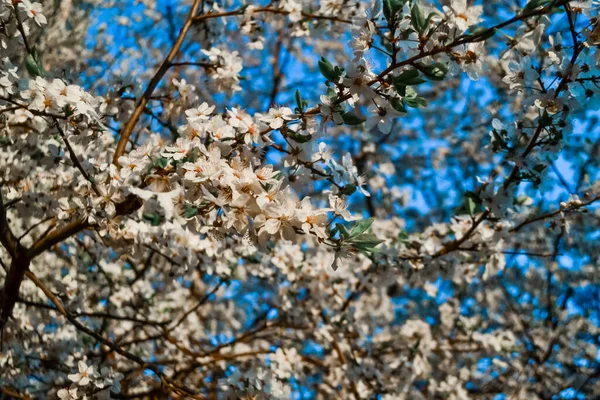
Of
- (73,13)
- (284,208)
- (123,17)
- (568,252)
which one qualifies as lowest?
(284,208)

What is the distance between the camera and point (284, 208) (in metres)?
1.42

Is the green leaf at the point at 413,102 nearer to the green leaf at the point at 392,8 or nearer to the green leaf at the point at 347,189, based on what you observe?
the green leaf at the point at 392,8

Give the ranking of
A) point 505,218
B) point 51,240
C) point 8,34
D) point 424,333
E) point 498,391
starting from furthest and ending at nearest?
point 498,391, point 424,333, point 505,218, point 51,240, point 8,34

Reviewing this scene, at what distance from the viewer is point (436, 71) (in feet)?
5.03

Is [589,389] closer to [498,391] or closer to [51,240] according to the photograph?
[498,391]

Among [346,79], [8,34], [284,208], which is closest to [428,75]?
[346,79]

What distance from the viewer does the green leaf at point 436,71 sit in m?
1.53

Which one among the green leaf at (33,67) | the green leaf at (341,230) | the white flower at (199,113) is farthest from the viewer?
the green leaf at (33,67)

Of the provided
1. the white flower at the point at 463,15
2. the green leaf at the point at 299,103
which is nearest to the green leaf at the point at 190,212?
the green leaf at the point at 299,103

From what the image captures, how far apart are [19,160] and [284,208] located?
5.71 feet

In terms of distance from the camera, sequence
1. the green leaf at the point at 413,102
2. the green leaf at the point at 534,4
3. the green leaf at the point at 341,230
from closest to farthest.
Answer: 1. the green leaf at the point at 534,4
2. the green leaf at the point at 341,230
3. the green leaf at the point at 413,102

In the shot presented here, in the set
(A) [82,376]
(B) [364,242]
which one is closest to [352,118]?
(B) [364,242]

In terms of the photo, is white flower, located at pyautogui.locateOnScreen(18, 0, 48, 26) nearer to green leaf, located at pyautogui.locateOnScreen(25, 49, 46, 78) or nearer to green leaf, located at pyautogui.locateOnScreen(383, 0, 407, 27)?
green leaf, located at pyautogui.locateOnScreen(25, 49, 46, 78)

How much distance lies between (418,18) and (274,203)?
63cm
